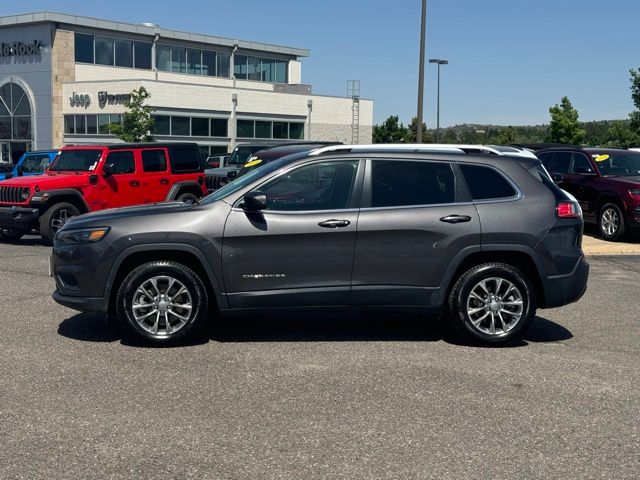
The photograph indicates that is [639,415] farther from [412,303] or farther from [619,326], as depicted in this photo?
[619,326]

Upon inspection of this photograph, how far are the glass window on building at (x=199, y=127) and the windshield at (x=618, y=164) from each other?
40.1 metres

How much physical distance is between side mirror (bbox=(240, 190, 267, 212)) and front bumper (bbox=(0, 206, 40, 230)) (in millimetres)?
8567

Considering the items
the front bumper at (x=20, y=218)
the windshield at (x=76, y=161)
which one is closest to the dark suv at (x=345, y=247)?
the front bumper at (x=20, y=218)

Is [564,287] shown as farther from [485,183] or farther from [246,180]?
[246,180]

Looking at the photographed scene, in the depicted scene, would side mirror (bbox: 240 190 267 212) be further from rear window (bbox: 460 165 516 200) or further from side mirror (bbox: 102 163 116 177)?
side mirror (bbox: 102 163 116 177)

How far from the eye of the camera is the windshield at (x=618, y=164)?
52.6 ft

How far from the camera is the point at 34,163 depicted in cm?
1894

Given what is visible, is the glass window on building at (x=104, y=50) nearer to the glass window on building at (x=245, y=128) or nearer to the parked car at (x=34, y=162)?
the glass window on building at (x=245, y=128)

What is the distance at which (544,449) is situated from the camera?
15.6 ft

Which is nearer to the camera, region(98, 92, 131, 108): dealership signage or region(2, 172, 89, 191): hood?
region(2, 172, 89, 191): hood

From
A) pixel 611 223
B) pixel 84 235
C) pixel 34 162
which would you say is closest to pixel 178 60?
pixel 34 162

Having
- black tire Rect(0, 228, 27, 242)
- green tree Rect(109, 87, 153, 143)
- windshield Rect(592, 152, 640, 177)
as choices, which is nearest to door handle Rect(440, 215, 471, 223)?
windshield Rect(592, 152, 640, 177)

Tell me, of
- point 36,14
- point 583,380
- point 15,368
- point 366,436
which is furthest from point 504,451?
point 36,14

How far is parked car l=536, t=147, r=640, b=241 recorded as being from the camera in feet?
49.7
